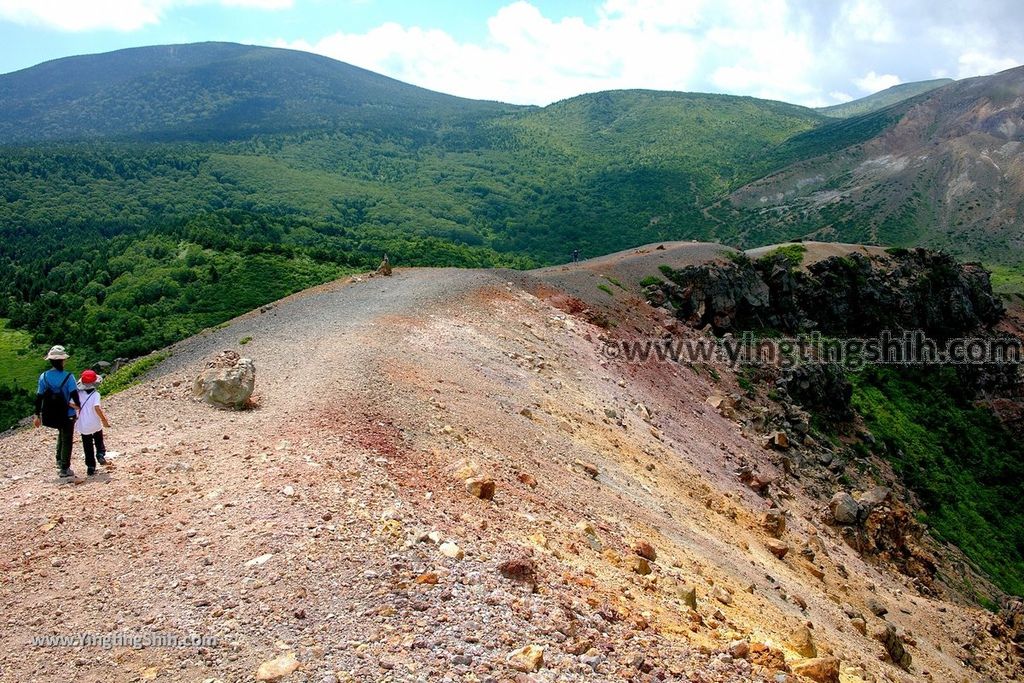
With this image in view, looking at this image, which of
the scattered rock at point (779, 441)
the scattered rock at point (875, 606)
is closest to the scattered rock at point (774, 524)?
the scattered rock at point (875, 606)

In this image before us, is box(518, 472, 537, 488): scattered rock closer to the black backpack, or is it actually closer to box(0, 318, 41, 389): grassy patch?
the black backpack

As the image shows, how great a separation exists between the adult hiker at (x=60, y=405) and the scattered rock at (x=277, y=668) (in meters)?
5.29

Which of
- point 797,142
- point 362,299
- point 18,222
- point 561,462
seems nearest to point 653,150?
point 797,142

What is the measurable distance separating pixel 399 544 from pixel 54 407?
5402 millimetres

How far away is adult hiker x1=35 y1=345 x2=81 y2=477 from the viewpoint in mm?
9422

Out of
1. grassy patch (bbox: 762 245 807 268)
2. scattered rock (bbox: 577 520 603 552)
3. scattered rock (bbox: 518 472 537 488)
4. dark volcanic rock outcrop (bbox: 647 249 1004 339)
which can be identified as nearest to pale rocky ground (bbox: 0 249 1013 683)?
scattered rock (bbox: 577 520 603 552)

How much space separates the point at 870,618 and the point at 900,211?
94446 mm

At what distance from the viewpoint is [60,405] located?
377 inches

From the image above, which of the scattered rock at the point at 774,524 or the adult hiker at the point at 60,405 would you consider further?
the scattered rock at the point at 774,524

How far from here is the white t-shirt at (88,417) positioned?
945 cm

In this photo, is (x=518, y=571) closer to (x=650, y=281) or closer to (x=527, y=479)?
(x=527, y=479)

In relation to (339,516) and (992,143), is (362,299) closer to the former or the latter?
(339,516)

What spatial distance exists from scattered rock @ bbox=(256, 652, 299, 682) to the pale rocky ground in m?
0.05

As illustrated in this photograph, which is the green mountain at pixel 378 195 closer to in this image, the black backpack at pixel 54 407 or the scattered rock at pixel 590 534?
the black backpack at pixel 54 407
